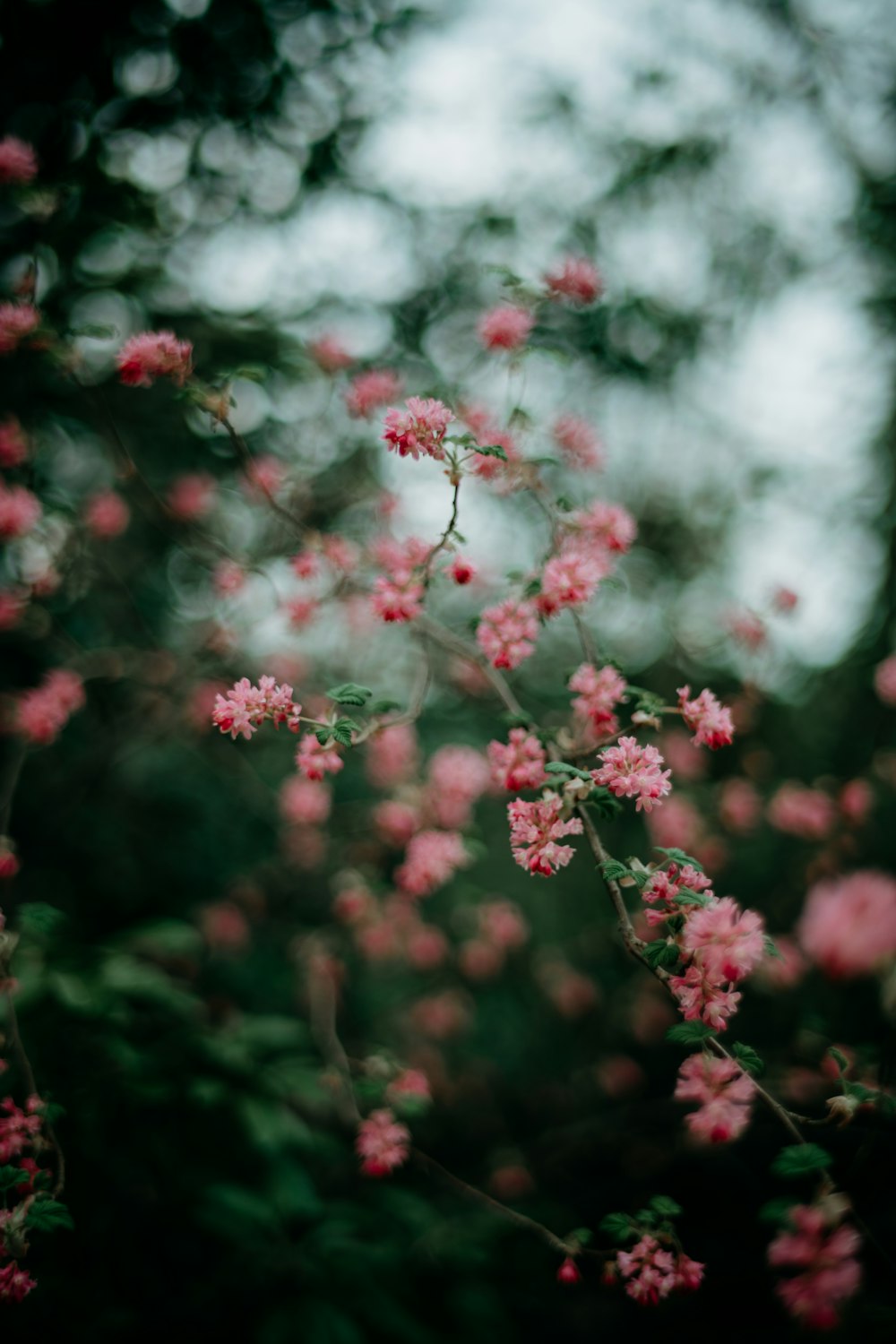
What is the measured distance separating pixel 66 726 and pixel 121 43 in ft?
9.71

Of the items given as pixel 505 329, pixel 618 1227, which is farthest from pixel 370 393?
pixel 618 1227

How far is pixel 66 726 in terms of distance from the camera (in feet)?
11.9

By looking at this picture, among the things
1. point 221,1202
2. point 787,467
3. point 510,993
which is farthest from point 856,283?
point 221,1202

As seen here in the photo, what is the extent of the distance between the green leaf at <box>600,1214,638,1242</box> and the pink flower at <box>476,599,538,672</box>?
117cm

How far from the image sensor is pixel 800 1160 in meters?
1.21

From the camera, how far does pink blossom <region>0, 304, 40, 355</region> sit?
6.58ft

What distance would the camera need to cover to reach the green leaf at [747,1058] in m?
1.30

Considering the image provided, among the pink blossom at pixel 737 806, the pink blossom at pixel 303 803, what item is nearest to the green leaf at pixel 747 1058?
the pink blossom at pixel 303 803

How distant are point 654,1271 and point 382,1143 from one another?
31.5 inches

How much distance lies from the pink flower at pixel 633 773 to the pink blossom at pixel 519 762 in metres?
0.15

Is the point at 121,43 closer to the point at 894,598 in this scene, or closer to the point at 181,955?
the point at 181,955

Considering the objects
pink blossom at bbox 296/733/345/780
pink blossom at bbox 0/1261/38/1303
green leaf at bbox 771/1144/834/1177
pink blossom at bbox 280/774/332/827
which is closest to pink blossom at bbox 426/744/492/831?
pink blossom at bbox 280/774/332/827

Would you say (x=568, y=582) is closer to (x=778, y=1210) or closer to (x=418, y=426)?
(x=418, y=426)

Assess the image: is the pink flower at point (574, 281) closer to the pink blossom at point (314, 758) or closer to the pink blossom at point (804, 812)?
the pink blossom at point (314, 758)
